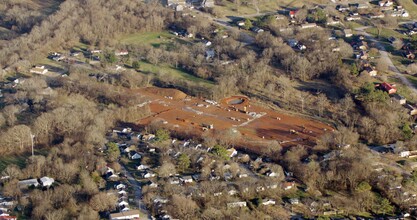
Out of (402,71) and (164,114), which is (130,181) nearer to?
(164,114)

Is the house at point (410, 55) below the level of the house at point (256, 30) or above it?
above

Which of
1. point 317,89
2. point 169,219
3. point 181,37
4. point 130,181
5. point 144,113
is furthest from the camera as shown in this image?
point 181,37

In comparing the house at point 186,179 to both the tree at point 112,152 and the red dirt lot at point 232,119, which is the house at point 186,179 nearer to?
the tree at point 112,152

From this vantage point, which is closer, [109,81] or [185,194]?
[185,194]

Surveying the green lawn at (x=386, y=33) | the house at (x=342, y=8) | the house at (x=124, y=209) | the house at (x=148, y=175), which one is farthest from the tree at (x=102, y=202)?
the house at (x=342, y=8)

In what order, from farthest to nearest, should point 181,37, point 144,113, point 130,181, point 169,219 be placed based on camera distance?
point 181,37, point 144,113, point 130,181, point 169,219

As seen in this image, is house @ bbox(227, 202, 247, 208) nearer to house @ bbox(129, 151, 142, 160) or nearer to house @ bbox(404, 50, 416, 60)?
house @ bbox(129, 151, 142, 160)

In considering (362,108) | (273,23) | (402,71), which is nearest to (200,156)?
(362,108)
